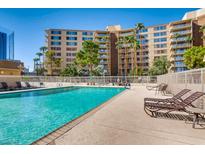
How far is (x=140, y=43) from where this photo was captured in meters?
56.8

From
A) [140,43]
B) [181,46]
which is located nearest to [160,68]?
[181,46]

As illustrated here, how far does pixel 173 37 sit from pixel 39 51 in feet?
157

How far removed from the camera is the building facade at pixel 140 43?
5119cm

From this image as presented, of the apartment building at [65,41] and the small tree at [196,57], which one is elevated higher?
the apartment building at [65,41]

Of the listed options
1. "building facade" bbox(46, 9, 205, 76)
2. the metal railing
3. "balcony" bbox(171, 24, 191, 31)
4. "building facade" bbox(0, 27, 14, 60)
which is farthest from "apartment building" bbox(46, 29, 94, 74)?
the metal railing

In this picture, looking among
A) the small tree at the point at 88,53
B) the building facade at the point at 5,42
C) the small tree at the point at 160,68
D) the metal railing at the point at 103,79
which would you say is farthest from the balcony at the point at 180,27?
the building facade at the point at 5,42

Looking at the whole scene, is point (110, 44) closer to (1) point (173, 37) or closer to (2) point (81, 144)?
(1) point (173, 37)

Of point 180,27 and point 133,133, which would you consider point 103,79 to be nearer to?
point 133,133

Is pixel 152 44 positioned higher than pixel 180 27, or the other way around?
pixel 180 27

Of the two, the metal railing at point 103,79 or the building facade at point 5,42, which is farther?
the building facade at point 5,42

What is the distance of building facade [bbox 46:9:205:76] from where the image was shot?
51.2 meters

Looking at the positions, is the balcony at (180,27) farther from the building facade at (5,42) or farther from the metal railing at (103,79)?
the building facade at (5,42)

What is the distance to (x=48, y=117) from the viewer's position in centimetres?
718
